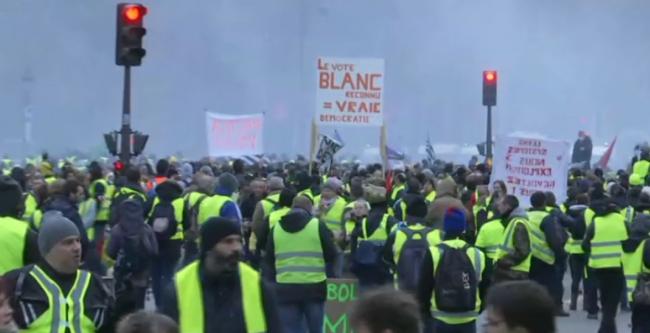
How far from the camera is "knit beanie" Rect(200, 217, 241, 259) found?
258 inches

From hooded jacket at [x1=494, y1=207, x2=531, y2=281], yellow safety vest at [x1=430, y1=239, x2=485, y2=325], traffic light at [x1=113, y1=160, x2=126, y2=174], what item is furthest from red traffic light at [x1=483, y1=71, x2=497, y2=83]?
yellow safety vest at [x1=430, y1=239, x2=485, y2=325]

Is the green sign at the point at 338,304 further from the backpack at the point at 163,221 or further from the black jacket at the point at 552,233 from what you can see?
the backpack at the point at 163,221

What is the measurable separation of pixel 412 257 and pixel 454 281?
1.36m

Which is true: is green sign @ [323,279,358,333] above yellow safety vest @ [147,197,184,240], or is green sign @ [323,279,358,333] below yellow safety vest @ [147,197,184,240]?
below

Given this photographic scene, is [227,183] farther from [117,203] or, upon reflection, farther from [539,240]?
[539,240]

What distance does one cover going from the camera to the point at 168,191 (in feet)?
48.8

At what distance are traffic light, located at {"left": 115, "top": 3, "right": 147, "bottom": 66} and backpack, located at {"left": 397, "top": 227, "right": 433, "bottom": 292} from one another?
18.0 feet

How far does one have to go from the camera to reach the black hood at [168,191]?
48.7 feet

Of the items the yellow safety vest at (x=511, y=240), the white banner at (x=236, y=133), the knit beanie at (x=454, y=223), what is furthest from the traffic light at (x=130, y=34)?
the white banner at (x=236, y=133)

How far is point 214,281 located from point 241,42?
150 ft

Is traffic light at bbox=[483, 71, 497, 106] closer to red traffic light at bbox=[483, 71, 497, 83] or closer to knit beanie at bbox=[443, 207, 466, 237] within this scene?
red traffic light at bbox=[483, 71, 497, 83]

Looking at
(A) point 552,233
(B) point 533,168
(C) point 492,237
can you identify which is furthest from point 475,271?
(B) point 533,168

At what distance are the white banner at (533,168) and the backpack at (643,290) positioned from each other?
4.68m

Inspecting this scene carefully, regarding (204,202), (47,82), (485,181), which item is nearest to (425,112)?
(47,82)
